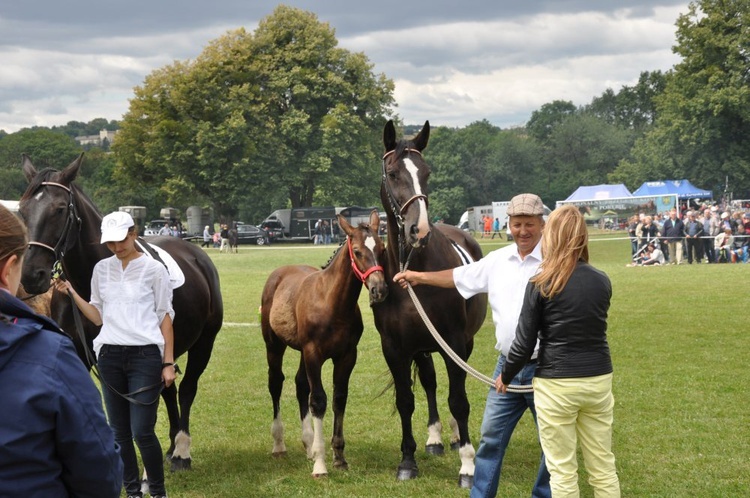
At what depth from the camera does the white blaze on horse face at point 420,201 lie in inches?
259

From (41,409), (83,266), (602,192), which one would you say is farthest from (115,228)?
(602,192)

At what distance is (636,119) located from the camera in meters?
118

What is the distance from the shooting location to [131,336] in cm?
572

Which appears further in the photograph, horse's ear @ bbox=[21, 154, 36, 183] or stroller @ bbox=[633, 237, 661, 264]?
stroller @ bbox=[633, 237, 661, 264]

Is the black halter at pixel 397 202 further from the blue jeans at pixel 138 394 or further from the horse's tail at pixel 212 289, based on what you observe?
the horse's tail at pixel 212 289

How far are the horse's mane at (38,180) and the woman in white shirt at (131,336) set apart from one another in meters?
0.84

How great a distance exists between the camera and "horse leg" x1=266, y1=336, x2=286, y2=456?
7992mm

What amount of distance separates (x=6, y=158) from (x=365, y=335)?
97403 mm

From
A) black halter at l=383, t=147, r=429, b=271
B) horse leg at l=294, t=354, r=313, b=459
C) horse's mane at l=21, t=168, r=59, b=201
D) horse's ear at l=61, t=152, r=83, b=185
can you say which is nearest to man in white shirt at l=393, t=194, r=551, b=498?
black halter at l=383, t=147, r=429, b=271

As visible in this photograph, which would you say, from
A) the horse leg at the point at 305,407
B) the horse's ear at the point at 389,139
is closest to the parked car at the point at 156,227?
the horse leg at the point at 305,407

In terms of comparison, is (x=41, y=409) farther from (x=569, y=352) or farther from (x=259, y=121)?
(x=259, y=121)

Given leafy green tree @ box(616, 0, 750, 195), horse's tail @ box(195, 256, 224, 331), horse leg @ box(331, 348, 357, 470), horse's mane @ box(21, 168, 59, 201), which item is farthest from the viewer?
leafy green tree @ box(616, 0, 750, 195)

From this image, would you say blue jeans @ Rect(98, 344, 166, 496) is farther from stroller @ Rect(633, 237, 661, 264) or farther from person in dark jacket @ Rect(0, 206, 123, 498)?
stroller @ Rect(633, 237, 661, 264)

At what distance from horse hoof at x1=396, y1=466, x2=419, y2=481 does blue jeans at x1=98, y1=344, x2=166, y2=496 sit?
2030 mm
